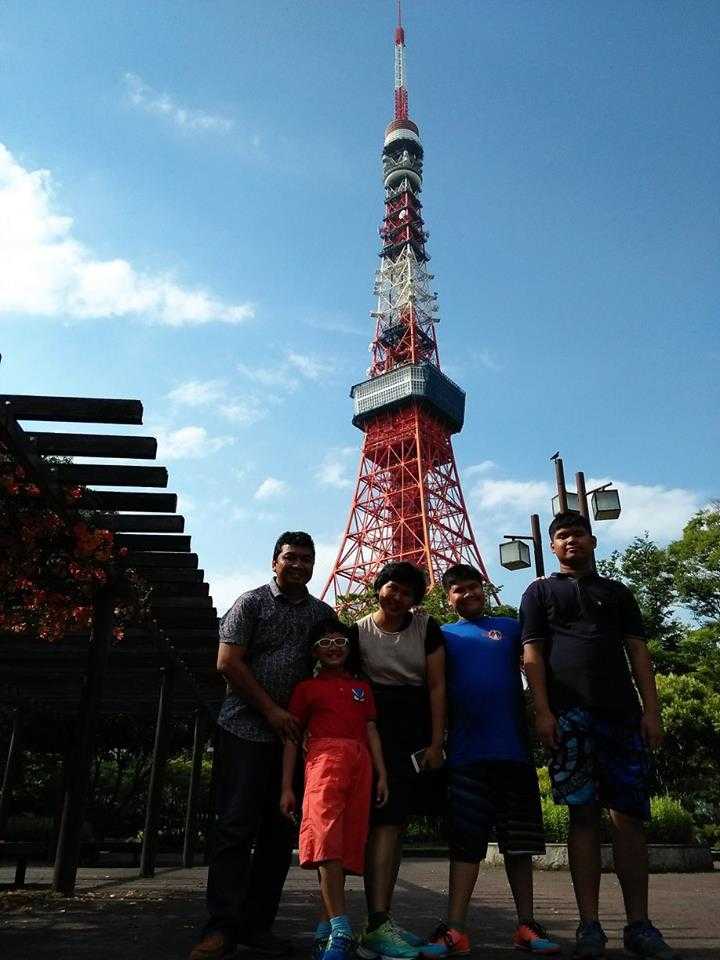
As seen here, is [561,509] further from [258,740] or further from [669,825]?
[258,740]

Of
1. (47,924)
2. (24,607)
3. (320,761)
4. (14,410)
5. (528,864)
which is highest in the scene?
(14,410)

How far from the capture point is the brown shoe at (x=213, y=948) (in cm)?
268

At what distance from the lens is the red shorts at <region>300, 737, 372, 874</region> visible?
2676 millimetres

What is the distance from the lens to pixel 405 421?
156 ft

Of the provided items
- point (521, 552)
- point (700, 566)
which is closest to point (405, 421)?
point (700, 566)

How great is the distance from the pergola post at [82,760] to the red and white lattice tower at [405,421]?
28.8 metres

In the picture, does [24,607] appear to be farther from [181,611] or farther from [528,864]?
[528,864]

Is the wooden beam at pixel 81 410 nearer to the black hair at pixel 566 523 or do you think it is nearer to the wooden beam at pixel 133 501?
the wooden beam at pixel 133 501

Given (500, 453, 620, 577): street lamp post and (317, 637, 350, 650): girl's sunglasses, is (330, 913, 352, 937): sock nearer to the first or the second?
(317, 637, 350, 650): girl's sunglasses

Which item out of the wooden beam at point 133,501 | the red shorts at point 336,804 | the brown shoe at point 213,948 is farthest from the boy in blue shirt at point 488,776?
the wooden beam at point 133,501

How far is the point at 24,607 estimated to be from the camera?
19.3ft

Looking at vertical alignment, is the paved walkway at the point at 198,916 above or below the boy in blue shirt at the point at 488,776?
below

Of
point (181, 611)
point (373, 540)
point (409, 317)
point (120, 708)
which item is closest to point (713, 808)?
point (120, 708)

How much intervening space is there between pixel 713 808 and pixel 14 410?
19753mm
